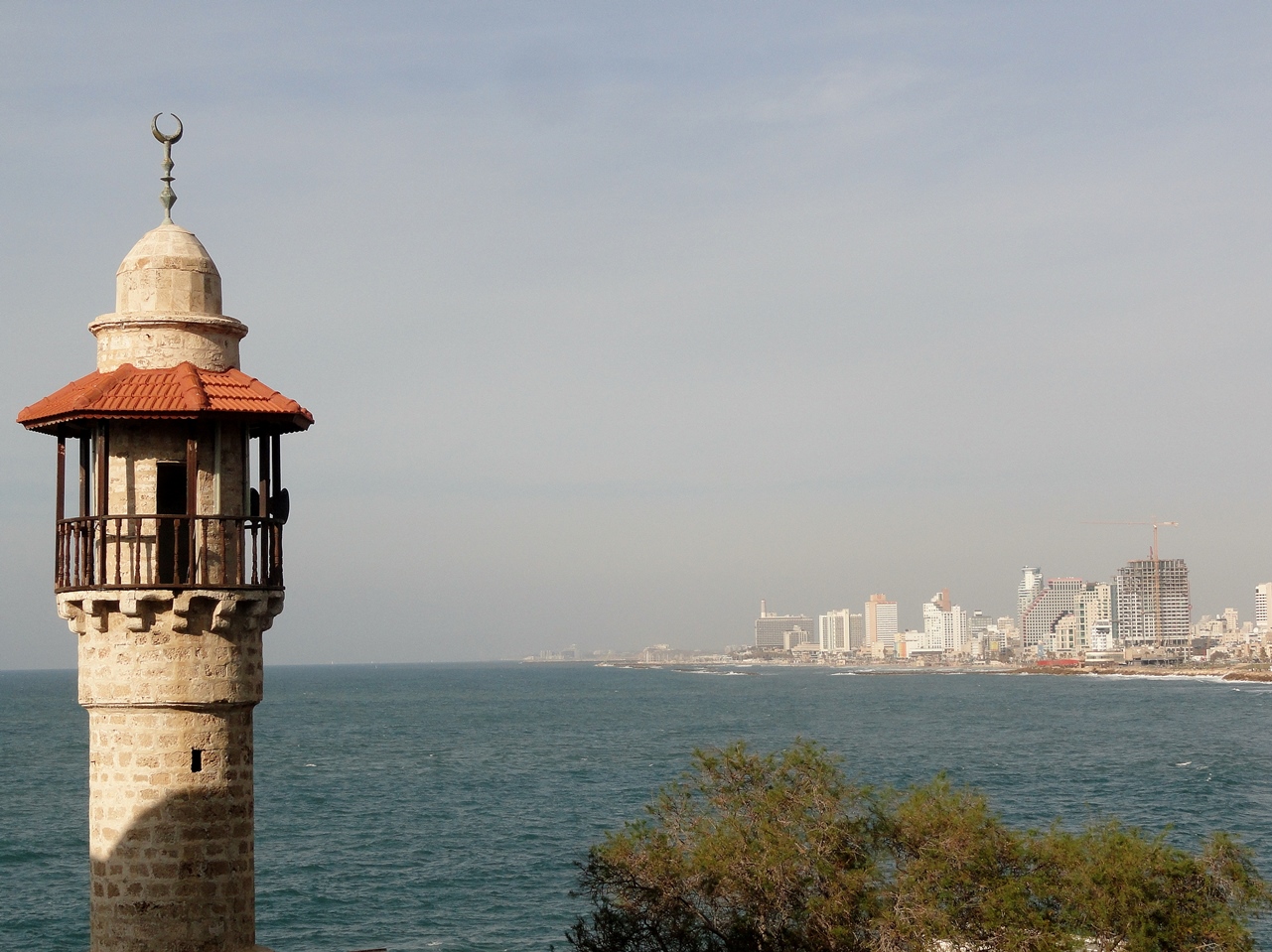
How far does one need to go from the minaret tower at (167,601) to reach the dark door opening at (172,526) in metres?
0.03

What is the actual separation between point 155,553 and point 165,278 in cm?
366

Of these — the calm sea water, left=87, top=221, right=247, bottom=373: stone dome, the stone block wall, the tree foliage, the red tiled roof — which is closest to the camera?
the stone block wall

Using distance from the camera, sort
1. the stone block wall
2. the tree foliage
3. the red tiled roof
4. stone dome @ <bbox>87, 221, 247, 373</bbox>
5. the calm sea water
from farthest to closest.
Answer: the calm sea water, the tree foliage, stone dome @ <bbox>87, 221, 247, 373</bbox>, the red tiled roof, the stone block wall

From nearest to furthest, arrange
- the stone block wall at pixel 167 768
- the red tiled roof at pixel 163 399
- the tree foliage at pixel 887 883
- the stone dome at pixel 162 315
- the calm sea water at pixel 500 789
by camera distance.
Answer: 1. the stone block wall at pixel 167 768
2. the red tiled roof at pixel 163 399
3. the stone dome at pixel 162 315
4. the tree foliage at pixel 887 883
5. the calm sea water at pixel 500 789

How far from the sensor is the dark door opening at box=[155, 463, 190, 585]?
1797 cm

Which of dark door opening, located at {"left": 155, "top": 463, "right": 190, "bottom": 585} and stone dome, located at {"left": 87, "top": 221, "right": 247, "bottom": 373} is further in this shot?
stone dome, located at {"left": 87, "top": 221, "right": 247, "bottom": 373}

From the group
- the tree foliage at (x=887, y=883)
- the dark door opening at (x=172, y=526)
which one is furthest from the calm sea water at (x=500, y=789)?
the dark door opening at (x=172, y=526)

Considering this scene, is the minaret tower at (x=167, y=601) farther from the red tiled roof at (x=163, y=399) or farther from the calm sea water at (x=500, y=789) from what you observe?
the calm sea water at (x=500, y=789)

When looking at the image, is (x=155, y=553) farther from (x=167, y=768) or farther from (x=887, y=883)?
(x=887, y=883)

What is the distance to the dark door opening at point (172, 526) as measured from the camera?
18.0m

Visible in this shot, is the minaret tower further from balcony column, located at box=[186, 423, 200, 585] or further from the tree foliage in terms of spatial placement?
the tree foliage

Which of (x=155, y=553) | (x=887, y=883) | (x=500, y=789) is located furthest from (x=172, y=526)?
(x=500, y=789)

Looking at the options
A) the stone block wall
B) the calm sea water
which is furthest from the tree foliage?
the calm sea water

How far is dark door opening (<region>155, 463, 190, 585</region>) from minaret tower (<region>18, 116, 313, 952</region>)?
1.0 inches
